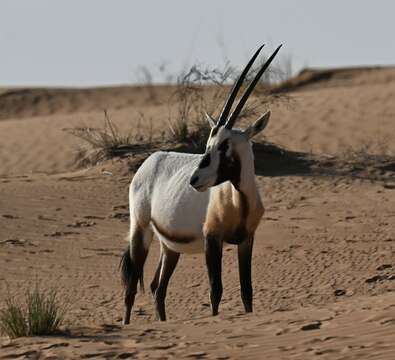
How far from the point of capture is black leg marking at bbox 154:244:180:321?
10758 mm

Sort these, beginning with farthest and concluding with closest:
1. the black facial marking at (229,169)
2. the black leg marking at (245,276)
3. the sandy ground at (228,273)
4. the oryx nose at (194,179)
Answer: the black leg marking at (245,276) → the black facial marking at (229,169) → the oryx nose at (194,179) → the sandy ground at (228,273)

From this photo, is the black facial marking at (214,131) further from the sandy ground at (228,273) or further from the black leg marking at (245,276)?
the sandy ground at (228,273)

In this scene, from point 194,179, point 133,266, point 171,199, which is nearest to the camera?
point 194,179

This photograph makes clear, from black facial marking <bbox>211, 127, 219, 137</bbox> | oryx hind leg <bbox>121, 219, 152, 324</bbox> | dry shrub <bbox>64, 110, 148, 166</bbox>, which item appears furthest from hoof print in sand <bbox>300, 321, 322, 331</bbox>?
dry shrub <bbox>64, 110, 148, 166</bbox>

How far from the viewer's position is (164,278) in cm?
1089

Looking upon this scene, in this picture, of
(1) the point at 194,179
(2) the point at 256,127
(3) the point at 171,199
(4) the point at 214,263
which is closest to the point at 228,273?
(3) the point at 171,199

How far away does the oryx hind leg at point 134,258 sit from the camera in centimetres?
1089

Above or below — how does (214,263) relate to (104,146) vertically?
below

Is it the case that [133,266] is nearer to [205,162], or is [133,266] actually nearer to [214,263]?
[214,263]

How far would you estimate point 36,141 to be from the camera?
82.9 ft

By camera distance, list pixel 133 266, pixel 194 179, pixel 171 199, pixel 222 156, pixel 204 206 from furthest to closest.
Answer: pixel 133 266 < pixel 171 199 < pixel 204 206 < pixel 222 156 < pixel 194 179

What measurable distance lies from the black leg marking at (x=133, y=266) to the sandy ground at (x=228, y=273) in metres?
0.20

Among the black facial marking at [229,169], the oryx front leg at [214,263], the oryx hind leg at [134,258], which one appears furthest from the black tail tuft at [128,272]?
the black facial marking at [229,169]

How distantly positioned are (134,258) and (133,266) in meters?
0.09
